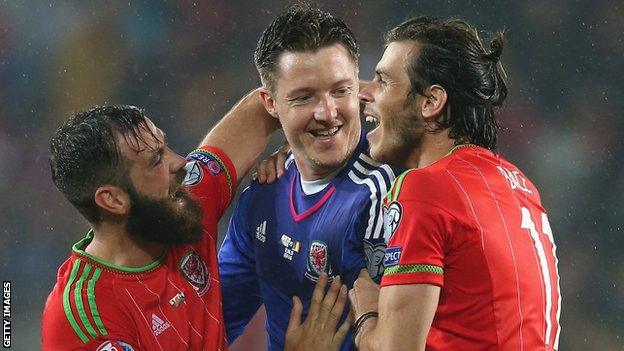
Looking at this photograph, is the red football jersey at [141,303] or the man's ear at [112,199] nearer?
the red football jersey at [141,303]

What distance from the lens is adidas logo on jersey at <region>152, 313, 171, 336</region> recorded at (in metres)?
2.74

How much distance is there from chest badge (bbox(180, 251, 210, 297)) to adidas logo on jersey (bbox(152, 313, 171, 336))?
16 centimetres

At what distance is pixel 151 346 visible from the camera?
2723 millimetres

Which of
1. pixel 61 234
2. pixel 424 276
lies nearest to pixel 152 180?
pixel 424 276

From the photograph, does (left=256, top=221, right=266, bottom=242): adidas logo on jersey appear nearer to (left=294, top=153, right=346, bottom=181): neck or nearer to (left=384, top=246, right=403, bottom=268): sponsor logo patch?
(left=294, top=153, right=346, bottom=181): neck

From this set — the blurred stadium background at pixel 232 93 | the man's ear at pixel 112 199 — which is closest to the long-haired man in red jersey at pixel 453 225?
the man's ear at pixel 112 199

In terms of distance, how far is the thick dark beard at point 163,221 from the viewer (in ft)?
9.16

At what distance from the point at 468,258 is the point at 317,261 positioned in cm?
74

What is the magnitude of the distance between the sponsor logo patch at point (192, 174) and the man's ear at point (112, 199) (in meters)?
0.28

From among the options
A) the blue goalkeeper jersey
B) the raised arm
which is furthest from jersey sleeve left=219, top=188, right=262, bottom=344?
the raised arm

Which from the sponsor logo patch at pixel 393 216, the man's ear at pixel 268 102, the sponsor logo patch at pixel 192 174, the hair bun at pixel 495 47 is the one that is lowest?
the sponsor logo patch at pixel 192 174

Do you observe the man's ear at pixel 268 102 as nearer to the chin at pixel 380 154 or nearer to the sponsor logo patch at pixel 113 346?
the chin at pixel 380 154

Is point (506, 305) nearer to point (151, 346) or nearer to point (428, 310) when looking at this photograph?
point (428, 310)

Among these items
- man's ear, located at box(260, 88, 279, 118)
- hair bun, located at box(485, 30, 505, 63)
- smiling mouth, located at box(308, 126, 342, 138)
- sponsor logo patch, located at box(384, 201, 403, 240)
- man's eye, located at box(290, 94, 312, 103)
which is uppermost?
hair bun, located at box(485, 30, 505, 63)
